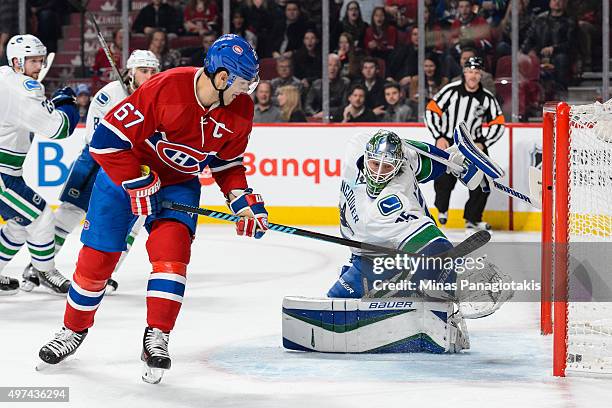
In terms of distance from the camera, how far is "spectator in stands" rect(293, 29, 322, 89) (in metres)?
8.29

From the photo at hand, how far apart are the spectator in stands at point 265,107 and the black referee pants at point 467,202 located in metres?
1.30

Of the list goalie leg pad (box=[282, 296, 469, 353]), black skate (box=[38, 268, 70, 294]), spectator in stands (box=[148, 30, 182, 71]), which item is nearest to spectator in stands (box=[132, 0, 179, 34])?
spectator in stands (box=[148, 30, 182, 71])

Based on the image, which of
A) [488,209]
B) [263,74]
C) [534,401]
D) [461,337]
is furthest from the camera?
[263,74]

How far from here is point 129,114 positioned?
11.2ft

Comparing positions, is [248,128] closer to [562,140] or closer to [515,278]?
[562,140]

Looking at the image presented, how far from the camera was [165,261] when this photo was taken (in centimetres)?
343

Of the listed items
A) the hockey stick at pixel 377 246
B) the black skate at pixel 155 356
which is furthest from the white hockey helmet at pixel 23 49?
the black skate at pixel 155 356

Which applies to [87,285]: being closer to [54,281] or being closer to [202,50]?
[54,281]

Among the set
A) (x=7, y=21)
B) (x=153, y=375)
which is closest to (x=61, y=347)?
(x=153, y=375)

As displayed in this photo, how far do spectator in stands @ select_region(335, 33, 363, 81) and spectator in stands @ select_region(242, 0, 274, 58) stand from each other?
1.84 ft

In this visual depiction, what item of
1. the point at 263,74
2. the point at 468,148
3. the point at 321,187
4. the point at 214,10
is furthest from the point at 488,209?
the point at 468,148

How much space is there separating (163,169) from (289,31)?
4979 mm

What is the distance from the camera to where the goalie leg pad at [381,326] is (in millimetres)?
3885

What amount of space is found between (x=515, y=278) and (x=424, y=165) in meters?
1.52
